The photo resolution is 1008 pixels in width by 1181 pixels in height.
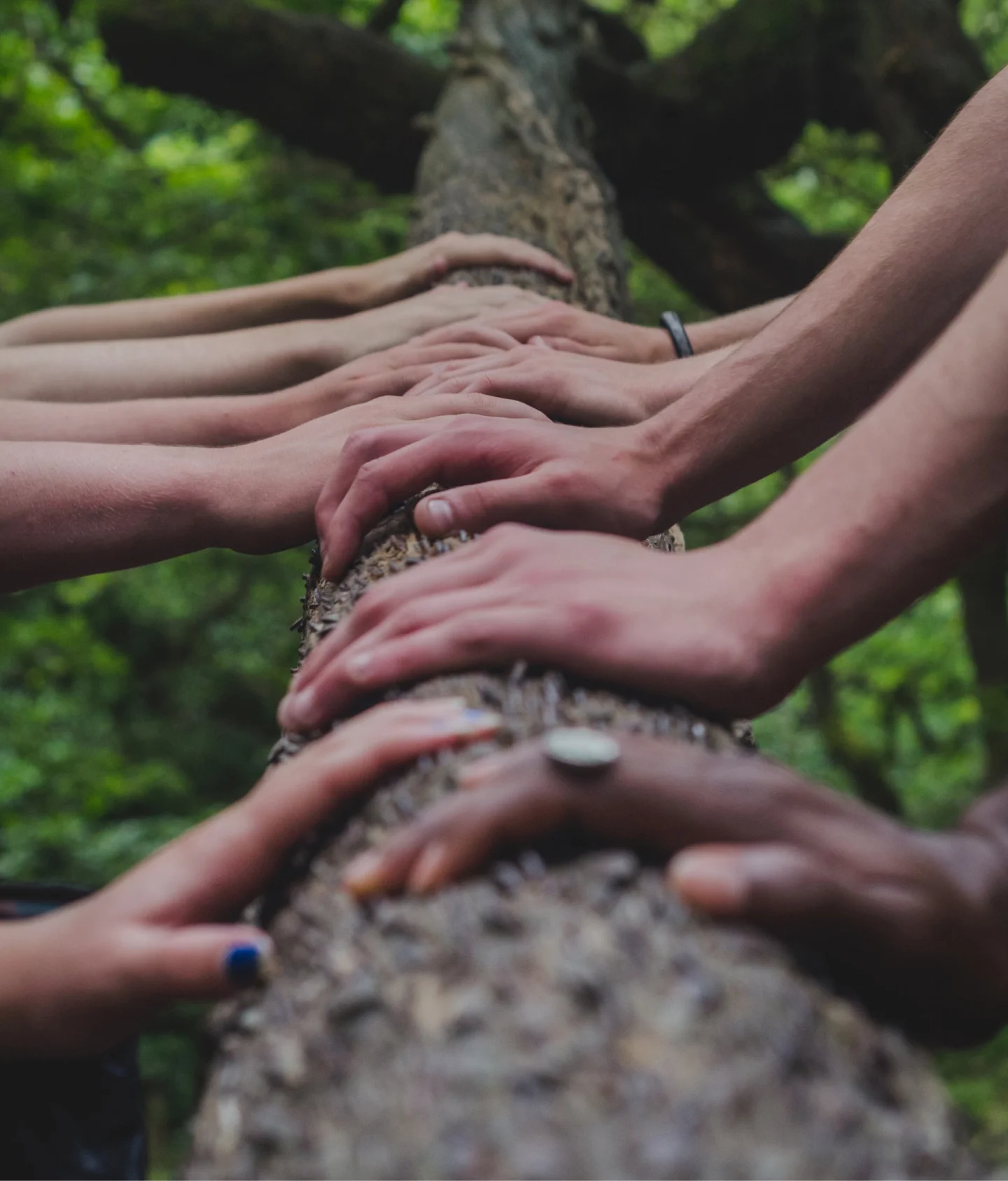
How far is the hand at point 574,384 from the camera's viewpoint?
6.62 feet

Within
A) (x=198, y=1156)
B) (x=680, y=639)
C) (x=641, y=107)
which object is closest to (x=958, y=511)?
(x=680, y=639)

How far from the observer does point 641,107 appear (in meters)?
4.61

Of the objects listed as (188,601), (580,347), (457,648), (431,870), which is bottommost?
(188,601)

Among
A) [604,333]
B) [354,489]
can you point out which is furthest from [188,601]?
[354,489]

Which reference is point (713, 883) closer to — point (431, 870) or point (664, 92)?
point (431, 870)

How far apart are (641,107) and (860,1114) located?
4.57 metres

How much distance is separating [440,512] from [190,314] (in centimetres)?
198

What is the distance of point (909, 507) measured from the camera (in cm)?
109

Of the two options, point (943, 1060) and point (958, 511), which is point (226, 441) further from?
point (943, 1060)

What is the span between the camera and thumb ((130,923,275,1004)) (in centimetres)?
92

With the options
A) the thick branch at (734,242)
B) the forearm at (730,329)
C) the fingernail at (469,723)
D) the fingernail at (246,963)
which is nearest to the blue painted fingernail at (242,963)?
the fingernail at (246,963)

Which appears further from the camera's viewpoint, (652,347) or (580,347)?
(652,347)

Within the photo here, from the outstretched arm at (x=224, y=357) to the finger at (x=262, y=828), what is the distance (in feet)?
5.91

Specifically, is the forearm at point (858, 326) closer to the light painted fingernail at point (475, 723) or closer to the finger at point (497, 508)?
the finger at point (497, 508)
